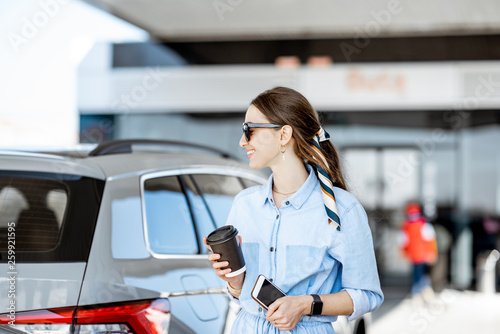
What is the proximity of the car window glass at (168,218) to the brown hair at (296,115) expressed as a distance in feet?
2.79

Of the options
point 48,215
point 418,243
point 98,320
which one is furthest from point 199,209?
point 418,243

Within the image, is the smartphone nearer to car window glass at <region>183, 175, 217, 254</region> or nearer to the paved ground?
car window glass at <region>183, 175, 217, 254</region>

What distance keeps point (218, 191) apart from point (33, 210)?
1033 millimetres

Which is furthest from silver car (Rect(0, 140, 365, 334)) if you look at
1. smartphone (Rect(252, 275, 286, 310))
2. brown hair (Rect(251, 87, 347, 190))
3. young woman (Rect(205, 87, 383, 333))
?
brown hair (Rect(251, 87, 347, 190))

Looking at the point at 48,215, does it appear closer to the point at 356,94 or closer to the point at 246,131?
the point at 246,131

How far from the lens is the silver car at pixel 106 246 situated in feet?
7.54

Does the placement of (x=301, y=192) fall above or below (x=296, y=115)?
below

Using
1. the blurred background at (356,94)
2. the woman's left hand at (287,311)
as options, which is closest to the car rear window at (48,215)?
the woman's left hand at (287,311)

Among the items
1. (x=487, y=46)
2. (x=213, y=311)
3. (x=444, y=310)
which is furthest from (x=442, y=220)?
(x=213, y=311)

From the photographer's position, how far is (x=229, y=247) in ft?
6.72

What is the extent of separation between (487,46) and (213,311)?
384 inches

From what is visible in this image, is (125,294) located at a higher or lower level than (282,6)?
lower

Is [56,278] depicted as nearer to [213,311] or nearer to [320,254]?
[213,311]

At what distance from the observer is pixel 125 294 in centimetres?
243
